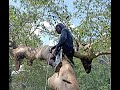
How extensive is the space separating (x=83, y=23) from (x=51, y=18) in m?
0.52

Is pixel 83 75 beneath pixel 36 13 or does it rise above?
beneath

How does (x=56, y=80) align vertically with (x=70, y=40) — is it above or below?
below
